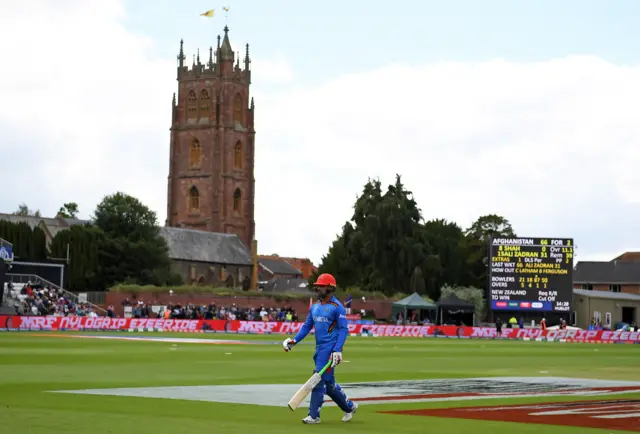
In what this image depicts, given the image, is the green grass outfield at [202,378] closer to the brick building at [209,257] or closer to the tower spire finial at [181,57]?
the brick building at [209,257]

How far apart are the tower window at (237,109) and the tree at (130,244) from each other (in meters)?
54.3

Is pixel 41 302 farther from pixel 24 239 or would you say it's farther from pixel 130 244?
pixel 130 244

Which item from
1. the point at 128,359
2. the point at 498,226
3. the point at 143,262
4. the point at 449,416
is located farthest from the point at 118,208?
the point at 449,416

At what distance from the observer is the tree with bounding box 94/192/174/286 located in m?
114

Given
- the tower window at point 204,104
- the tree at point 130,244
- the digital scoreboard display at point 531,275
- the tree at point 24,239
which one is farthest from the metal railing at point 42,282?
the tower window at point 204,104

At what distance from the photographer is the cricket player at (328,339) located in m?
14.1

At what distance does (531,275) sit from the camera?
2950 inches

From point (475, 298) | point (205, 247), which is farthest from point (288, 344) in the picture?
point (205, 247)

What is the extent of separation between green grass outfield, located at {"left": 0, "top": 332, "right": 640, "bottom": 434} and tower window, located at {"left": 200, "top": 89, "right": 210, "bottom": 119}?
433 ft

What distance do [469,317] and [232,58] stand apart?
10085 cm

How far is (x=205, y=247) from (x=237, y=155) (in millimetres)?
24043

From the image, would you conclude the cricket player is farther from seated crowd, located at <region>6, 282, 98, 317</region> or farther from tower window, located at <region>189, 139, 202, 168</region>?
tower window, located at <region>189, 139, 202, 168</region>

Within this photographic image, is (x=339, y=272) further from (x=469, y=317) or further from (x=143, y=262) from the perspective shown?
(x=469, y=317)

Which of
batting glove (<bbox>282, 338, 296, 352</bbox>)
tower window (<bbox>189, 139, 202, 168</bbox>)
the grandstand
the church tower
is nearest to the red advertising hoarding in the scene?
the grandstand
